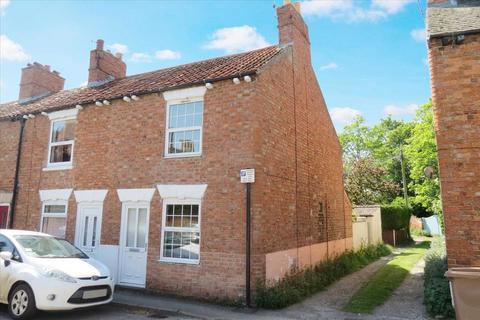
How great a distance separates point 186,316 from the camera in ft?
26.2

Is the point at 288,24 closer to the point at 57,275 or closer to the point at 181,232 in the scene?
the point at 181,232

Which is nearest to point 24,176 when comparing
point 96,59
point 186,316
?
point 96,59

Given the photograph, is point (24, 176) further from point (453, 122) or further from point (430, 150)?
point (430, 150)

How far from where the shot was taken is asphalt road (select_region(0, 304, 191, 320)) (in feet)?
25.2

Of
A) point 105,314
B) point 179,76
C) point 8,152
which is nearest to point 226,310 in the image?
point 105,314

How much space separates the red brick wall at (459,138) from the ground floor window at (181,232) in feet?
19.3

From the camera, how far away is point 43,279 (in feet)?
23.7

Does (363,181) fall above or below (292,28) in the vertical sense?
below

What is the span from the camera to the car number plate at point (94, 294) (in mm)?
7475

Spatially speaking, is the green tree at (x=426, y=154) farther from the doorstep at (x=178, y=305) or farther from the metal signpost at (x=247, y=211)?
the doorstep at (x=178, y=305)

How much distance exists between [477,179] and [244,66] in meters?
6.36

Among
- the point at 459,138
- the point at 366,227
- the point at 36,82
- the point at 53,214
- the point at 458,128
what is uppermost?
the point at 36,82

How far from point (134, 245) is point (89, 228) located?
1.97 meters

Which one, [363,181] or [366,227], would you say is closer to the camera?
[366,227]
